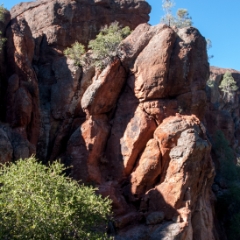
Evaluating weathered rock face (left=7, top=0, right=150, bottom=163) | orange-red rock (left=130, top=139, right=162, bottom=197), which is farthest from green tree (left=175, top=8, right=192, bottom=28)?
orange-red rock (left=130, top=139, right=162, bottom=197)

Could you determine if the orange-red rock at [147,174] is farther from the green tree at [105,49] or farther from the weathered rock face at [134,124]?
the green tree at [105,49]

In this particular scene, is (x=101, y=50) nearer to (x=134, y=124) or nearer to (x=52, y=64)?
(x=52, y=64)

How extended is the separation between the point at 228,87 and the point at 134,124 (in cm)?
2685

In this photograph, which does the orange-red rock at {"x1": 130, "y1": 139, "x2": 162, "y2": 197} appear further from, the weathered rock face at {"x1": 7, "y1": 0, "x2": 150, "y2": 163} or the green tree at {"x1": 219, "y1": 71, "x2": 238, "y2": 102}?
the green tree at {"x1": 219, "y1": 71, "x2": 238, "y2": 102}

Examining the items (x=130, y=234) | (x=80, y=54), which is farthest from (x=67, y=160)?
(x=80, y=54)

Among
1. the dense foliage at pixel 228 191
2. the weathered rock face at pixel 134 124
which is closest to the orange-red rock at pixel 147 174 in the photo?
the weathered rock face at pixel 134 124

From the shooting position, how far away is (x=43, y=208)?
36.6ft

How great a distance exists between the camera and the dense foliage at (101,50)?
66.3 ft

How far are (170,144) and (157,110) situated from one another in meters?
1.89

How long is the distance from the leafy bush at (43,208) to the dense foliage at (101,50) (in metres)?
8.51

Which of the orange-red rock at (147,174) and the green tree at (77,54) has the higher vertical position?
the green tree at (77,54)

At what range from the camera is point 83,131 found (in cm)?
1908

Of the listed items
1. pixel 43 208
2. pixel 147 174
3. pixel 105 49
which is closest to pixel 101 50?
pixel 105 49

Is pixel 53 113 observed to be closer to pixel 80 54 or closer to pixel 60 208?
pixel 80 54
